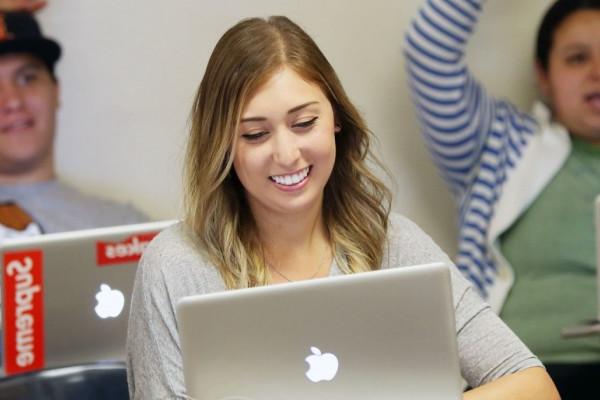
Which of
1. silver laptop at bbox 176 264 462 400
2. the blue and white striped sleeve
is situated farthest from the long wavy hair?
the blue and white striped sleeve

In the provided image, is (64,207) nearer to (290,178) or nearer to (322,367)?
(290,178)

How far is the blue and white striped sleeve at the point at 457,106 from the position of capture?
263 centimetres

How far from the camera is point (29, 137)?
2.67m

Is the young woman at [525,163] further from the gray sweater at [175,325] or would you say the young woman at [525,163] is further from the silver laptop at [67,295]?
the silver laptop at [67,295]

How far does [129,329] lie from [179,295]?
11cm

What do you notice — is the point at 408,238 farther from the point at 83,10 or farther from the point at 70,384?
the point at 83,10

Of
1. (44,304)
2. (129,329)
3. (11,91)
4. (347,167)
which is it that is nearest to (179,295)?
(129,329)

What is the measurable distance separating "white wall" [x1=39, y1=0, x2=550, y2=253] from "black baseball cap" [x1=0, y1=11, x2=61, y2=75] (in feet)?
0.11

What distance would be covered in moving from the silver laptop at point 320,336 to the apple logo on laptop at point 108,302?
472 millimetres

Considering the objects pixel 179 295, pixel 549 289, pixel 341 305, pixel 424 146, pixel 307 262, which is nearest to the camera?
pixel 341 305

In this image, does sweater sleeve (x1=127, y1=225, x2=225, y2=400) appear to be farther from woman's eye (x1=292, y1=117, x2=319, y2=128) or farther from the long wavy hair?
woman's eye (x1=292, y1=117, x2=319, y2=128)

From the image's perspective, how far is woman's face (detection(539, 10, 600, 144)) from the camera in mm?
2699

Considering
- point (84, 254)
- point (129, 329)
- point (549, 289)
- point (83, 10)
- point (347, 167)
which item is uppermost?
Result: point (83, 10)

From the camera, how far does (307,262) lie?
175 centimetres
